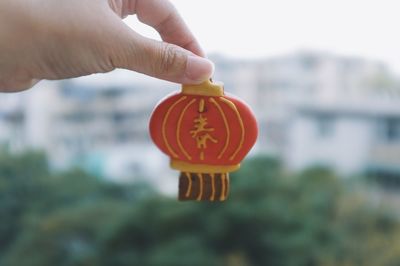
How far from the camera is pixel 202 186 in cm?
48

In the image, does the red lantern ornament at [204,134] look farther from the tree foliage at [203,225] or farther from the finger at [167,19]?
the tree foliage at [203,225]

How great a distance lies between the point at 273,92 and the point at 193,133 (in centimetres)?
380

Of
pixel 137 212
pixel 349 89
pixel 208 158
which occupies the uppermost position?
pixel 208 158

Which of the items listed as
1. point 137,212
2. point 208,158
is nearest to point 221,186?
point 208,158

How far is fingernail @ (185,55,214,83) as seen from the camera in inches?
17.6

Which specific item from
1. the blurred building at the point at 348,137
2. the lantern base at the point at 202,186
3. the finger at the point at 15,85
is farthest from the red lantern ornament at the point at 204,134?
the blurred building at the point at 348,137

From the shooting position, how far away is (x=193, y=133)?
0.48 m

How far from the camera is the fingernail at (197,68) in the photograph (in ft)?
1.47

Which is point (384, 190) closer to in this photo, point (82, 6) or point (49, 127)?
point (49, 127)

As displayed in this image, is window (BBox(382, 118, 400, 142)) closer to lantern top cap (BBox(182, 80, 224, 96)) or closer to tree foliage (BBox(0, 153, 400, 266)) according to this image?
tree foliage (BBox(0, 153, 400, 266))

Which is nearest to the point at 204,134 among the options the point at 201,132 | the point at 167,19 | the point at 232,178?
the point at 201,132

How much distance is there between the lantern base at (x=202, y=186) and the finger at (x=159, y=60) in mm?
88

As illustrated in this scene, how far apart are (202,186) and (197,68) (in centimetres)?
11

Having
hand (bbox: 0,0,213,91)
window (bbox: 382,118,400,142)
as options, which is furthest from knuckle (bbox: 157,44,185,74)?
window (bbox: 382,118,400,142)
